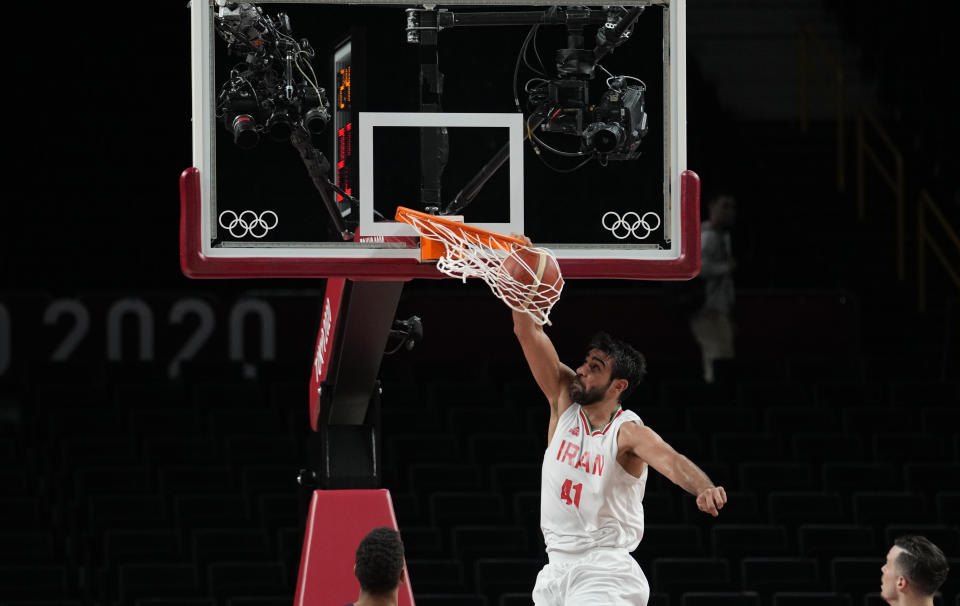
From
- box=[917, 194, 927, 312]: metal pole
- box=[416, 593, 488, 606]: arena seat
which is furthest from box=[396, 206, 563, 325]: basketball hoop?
box=[917, 194, 927, 312]: metal pole

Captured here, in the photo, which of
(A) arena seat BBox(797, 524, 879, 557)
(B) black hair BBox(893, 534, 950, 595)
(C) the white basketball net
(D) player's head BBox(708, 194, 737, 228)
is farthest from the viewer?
(D) player's head BBox(708, 194, 737, 228)

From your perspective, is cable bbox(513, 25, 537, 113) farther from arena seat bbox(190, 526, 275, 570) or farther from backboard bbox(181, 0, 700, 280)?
arena seat bbox(190, 526, 275, 570)

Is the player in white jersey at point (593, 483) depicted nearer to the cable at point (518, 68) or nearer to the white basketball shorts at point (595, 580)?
the white basketball shorts at point (595, 580)

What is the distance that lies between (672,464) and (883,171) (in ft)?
29.5

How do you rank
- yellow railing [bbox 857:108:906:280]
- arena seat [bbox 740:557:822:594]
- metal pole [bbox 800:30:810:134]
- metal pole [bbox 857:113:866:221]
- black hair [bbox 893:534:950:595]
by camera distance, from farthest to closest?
1. metal pole [bbox 800:30:810:134]
2. metal pole [bbox 857:113:866:221]
3. yellow railing [bbox 857:108:906:280]
4. arena seat [bbox 740:557:822:594]
5. black hair [bbox 893:534:950:595]

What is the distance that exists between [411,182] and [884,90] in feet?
35.4

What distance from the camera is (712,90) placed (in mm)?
15164

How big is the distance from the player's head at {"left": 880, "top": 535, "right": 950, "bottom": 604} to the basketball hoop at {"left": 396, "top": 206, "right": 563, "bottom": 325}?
1315mm

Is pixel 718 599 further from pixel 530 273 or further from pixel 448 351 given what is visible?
pixel 448 351

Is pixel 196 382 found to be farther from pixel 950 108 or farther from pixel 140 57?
pixel 950 108

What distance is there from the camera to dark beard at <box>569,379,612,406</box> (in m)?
5.66

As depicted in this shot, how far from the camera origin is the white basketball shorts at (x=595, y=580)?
5.54m

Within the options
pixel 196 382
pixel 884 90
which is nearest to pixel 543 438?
pixel 196 382

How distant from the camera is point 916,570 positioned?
4.86m
